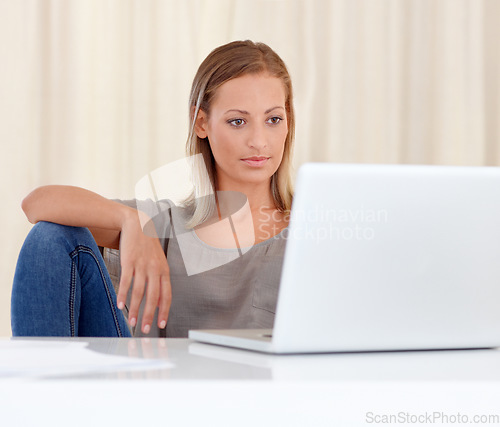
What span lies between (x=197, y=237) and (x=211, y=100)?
40 cm

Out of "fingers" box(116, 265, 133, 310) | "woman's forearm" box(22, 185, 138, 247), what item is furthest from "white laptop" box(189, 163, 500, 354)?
"woman's forearm" box(22, 185, 138, 247)

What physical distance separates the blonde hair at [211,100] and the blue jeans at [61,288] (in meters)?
0.67

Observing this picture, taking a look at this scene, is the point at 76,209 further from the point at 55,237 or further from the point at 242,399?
the point at 242,399

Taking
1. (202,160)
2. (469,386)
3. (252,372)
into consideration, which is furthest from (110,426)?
(202,160)

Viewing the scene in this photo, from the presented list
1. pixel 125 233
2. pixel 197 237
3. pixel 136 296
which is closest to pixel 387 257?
pixel 136 296

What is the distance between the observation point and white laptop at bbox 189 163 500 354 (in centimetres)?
45

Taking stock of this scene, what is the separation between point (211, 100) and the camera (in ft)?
5.59

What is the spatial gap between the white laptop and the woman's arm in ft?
1.61

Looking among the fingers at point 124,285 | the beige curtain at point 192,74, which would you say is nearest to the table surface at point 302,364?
the fingers at point 124,285

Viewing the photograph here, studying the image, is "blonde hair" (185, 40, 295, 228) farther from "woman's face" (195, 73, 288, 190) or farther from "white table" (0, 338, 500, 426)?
"white table" (0, 338, 500, 426)

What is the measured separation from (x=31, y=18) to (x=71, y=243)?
174cm

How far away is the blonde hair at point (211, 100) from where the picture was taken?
1693mm

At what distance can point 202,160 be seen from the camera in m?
1.75

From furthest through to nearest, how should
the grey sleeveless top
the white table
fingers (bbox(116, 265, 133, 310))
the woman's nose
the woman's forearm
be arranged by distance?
1. the woman's nose
2. the grey sleeveless top
3. the woman's forearm
4. fingers (bbox(116, 265, 133, 310))
5. the white table
